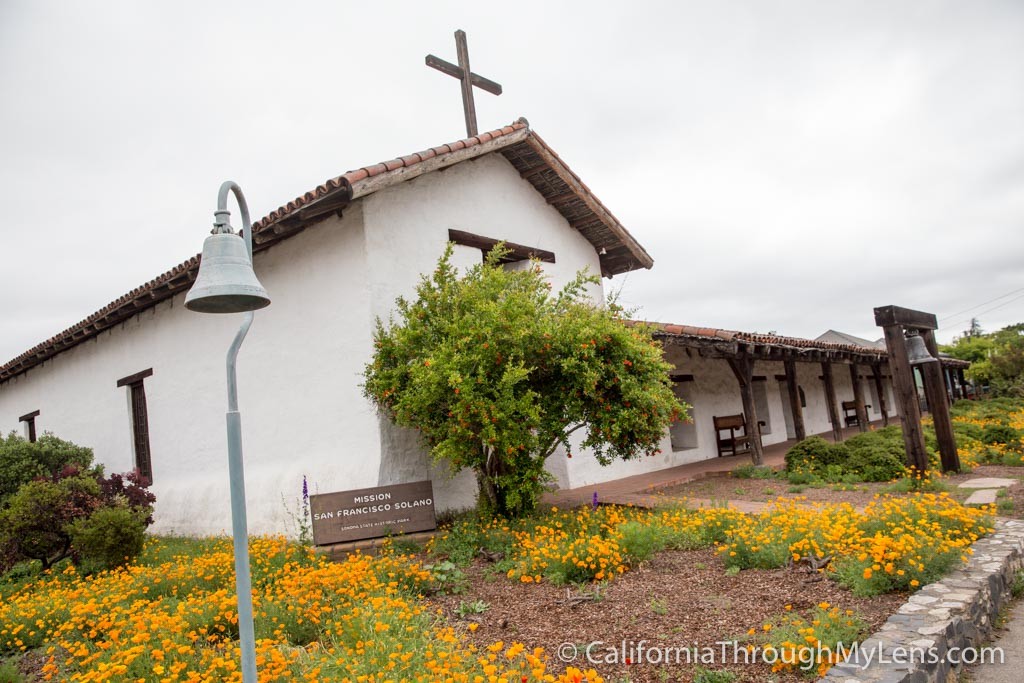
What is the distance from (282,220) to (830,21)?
23.9 ft

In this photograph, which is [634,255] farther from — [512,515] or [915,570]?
[915,570]

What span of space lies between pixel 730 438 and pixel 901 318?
5845mm

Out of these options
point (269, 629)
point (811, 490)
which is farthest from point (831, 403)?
point (269, 629)

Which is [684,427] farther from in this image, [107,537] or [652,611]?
[107,537]

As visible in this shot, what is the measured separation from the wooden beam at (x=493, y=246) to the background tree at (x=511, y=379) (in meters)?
1.88

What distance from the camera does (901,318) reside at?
9523 mm

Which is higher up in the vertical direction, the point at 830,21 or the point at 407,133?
the point at 407,133

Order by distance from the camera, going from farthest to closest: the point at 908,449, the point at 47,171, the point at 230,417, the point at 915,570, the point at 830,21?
the point at 47,171
the point at 908,449
the point at 830,21
the point at 915,570
the point at 230,417

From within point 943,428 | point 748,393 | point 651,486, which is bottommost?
point 651,486

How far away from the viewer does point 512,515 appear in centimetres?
741

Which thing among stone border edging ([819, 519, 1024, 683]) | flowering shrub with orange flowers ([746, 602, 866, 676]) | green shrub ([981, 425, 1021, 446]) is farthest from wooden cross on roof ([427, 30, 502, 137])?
green shrub ([981, 425, 1021, 446])

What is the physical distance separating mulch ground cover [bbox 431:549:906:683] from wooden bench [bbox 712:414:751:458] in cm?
929

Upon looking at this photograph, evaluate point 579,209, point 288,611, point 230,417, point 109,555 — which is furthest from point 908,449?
point 109,555

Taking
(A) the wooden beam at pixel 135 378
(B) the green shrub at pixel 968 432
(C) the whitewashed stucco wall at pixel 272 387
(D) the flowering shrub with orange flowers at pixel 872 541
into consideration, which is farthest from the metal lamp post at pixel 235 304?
(B) the green shrub at pixel 968 432
